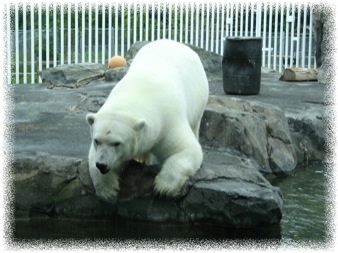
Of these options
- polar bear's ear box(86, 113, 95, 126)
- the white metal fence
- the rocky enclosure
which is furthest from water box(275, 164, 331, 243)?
the white metal fence

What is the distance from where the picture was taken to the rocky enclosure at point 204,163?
4254 mm

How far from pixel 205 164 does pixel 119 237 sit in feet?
2.60

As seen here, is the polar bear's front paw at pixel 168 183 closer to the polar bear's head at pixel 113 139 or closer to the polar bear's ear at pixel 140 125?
the polar bear's head at pixel 113 139

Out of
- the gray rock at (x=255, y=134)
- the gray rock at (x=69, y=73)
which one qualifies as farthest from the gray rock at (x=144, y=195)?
the gray rock at (x=69, y=73)

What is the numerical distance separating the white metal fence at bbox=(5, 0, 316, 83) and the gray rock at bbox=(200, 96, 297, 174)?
19.0 ft

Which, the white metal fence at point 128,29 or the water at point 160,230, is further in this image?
the white metal fence at point 128,29

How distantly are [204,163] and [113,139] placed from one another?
959mm

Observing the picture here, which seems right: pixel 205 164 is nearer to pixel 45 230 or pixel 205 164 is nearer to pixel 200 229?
pixel 200 229

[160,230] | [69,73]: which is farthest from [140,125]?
[69,73]

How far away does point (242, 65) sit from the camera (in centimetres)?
838

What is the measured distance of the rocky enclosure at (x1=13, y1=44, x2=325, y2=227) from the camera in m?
4.25

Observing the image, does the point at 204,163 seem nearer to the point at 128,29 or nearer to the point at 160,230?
the point at 160,230

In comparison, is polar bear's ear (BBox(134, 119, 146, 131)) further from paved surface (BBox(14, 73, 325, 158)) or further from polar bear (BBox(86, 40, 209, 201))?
paved surface (BBox(14, 73, 325, 158))

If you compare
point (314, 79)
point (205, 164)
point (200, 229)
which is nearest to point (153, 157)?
point (205, 164)
